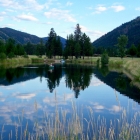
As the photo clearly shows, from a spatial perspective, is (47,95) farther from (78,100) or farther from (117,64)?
(117,64)

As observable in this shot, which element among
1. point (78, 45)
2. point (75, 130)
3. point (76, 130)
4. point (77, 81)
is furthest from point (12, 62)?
point (76, 130)

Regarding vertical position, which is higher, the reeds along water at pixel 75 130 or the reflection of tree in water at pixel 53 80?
the reeds along water at pixel 75 130

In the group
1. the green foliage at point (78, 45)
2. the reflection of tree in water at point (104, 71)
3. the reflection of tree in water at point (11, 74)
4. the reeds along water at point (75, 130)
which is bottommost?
the reflection of tree in water at point (104, 71)

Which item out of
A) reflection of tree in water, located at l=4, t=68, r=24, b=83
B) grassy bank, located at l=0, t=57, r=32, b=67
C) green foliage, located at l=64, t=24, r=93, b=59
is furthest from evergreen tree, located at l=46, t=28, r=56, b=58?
reflection of tree in water, located at l=4, t=68, r=24, b=83

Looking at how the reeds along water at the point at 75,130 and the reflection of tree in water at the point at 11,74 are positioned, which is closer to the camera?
the reeds along water at the point at 75,130

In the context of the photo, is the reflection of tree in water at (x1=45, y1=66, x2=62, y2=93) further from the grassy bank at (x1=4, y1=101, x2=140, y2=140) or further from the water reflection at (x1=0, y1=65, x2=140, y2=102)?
the grassy bank at (x1=4, y1=101, x2=140, y2=140)

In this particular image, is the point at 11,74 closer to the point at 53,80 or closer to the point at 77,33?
the point at 53,80

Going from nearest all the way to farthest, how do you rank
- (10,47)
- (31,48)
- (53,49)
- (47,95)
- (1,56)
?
(47,95), (1,56), (10,47), (53,49), (31,48)

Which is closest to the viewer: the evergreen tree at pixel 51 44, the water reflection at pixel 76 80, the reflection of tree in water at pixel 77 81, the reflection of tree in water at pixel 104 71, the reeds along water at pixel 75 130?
the reeds along water at pixel 75 130

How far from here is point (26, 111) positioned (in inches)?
737

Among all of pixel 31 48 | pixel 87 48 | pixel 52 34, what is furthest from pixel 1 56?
pixel 31 48

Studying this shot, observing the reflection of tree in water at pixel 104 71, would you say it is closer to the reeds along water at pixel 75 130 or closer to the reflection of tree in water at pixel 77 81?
the reflection of tree in water at pixel 77 81

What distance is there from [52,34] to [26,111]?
108504mm

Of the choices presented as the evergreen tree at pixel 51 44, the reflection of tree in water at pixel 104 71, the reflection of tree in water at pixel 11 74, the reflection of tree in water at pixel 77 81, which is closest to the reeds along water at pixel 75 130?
the reflection of tree in water at pixel 77 81
